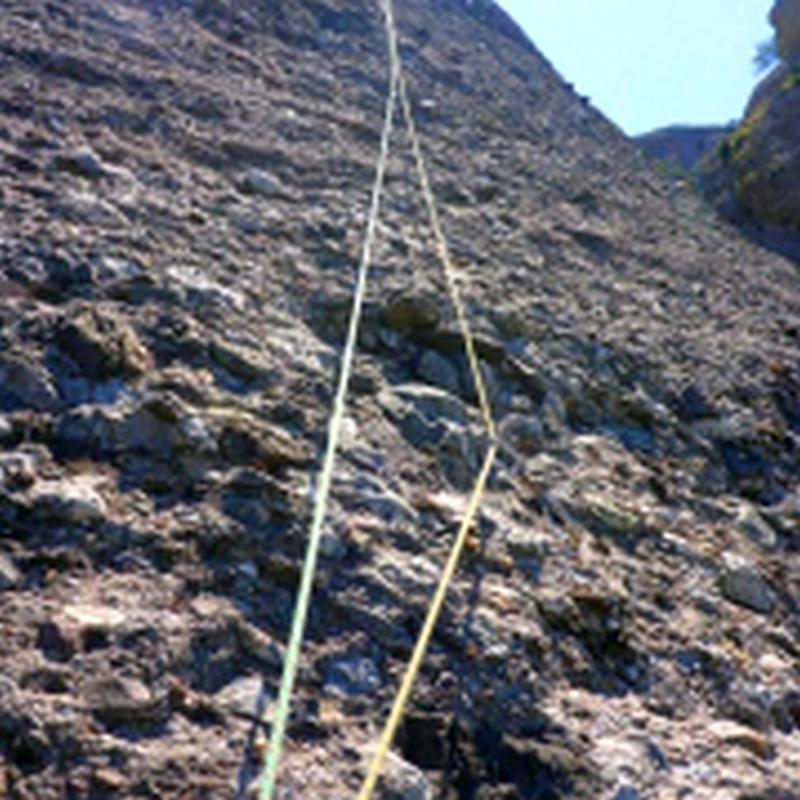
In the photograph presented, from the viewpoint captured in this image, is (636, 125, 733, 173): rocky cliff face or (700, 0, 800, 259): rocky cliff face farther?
(636, 125, 733, 173): rocky cliff face

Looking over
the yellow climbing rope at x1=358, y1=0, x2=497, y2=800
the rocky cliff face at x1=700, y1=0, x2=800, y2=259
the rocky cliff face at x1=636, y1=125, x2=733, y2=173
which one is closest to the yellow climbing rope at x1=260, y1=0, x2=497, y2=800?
the yellow climbing rope at x1=358, y1=0, x2=497, y2=800

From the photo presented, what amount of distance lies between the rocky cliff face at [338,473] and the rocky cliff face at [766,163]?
18.5 feet

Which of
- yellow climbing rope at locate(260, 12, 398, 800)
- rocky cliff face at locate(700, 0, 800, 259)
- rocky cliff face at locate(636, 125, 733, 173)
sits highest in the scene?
rocky cliff face at locate(636, 125, 733, 173)

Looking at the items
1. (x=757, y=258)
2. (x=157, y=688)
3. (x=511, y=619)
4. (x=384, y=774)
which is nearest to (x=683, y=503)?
(x=511, y=619)

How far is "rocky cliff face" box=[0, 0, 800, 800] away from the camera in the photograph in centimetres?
193

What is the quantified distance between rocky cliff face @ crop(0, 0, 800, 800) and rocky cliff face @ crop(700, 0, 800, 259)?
5.64 meters

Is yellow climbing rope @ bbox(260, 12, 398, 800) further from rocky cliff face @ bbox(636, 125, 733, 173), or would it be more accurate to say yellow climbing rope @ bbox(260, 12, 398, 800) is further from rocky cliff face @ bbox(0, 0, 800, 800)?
rocky cliff face @ bbox(636, 125, 733, 173)

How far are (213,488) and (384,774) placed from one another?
33.7 inches

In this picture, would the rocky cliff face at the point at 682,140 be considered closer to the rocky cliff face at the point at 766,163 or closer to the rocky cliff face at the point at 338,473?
the rocky cliff face at the point at 766,163

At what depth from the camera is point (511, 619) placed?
95.0 inches

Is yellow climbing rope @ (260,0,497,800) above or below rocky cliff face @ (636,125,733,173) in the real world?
below

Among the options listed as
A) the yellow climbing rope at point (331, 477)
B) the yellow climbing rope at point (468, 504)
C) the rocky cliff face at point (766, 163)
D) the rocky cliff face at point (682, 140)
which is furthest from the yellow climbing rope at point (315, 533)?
the rocky cliff face at point (682, 140)

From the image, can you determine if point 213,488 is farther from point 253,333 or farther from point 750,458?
point 750,458

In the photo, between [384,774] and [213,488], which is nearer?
[384,774]
